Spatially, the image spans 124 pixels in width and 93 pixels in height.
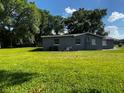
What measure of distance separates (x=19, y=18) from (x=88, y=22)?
19.6m

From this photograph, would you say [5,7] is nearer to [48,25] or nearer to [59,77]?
[48,25]

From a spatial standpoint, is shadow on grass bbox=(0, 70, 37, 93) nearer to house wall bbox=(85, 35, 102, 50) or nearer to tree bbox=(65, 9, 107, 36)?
house wall bbox=(85, 35, 102, 50)

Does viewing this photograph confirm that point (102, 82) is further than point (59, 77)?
No

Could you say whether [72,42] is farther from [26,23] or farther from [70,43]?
[26,23]

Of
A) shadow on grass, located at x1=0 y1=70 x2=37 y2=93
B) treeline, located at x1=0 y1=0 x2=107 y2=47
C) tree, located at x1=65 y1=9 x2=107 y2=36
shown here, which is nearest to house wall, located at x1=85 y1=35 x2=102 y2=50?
treeline, located at x1=0 y1=0 x2=107 y2=47

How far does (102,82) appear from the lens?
8406 millimetres

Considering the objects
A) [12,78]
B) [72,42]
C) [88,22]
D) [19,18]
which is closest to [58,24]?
[88,22]

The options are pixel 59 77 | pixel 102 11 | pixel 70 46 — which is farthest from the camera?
pixel 102 11

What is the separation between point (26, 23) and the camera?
55156mm

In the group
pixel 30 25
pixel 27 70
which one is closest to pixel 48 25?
pixel 30 25

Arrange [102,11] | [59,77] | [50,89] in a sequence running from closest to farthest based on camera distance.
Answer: [50,89], [59,77], [102,11]

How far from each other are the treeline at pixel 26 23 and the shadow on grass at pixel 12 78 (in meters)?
42.0

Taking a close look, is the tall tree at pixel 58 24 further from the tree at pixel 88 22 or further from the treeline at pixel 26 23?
the tree at pixel 88 22

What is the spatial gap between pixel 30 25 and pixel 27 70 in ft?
145
